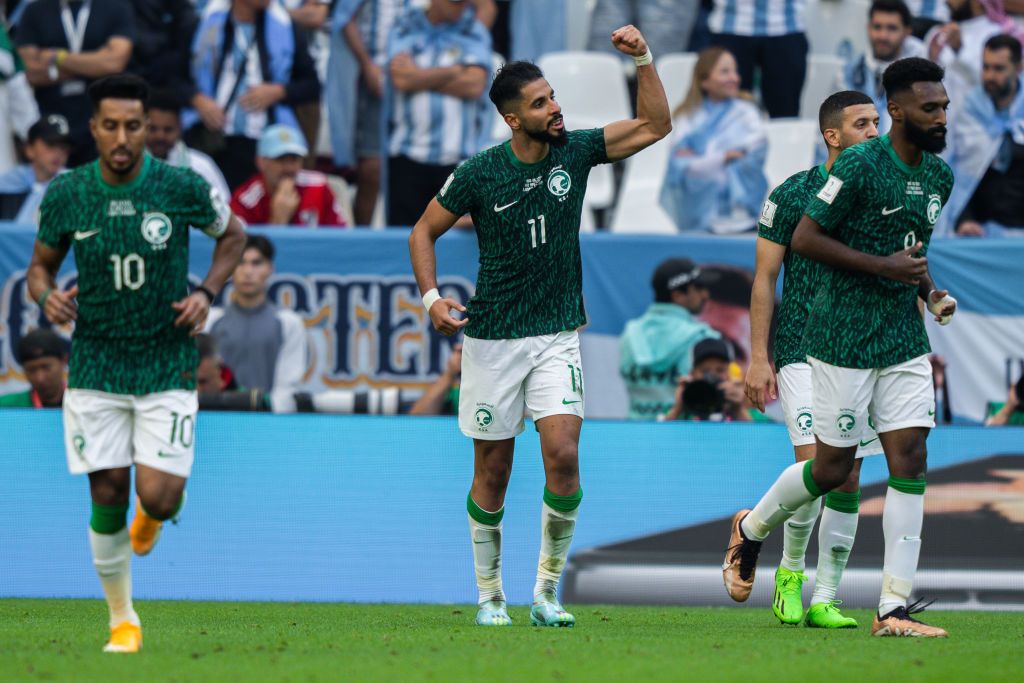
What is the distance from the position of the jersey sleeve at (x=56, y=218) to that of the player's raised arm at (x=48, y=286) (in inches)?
1.9

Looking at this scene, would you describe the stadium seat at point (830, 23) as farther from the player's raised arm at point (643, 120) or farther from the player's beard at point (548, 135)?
the player's beard at point (548, 135)

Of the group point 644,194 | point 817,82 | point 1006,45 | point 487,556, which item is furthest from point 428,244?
point 817,82

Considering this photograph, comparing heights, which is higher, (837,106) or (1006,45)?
(1006,45)

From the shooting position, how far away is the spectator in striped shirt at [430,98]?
13.9 m

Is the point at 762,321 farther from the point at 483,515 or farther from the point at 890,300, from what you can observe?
the point at 483,515

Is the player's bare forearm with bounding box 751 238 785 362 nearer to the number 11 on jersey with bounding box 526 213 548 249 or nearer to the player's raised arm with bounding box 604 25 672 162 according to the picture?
the player's raised arm with bounding box 604 25 672 162

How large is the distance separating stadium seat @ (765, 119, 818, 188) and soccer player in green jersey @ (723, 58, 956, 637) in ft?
23.2

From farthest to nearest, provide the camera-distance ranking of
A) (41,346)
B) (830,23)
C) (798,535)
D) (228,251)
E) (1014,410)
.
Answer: (830,23) → (1014,410) → (41,346) → (798,535) → (228,251)

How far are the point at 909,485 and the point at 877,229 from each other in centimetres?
115

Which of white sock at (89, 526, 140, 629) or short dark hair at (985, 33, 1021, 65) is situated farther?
short dark hair at (985, 33, 1021, 65)

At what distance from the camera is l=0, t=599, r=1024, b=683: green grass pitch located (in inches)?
229

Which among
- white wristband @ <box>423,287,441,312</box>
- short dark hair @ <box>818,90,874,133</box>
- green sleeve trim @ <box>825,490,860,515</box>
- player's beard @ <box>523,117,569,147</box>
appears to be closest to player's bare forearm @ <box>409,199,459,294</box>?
white wristband @ <box>423,287,441,312</box>

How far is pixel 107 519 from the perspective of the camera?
21.6 feet

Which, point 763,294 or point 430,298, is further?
point 763,294
